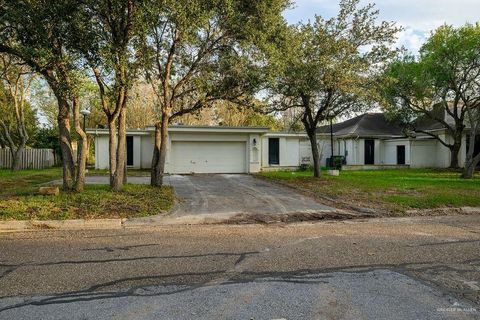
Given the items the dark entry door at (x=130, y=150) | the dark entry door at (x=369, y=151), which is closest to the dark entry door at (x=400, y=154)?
the dark entry door at (x=369, y=151)

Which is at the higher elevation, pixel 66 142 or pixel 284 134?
pixel 284 134

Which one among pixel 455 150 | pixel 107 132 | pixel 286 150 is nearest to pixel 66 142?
pixel 107 132

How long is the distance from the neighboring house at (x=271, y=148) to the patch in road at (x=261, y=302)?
18.0 m

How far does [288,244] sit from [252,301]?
2.82 m

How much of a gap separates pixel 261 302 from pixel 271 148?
2285 cm

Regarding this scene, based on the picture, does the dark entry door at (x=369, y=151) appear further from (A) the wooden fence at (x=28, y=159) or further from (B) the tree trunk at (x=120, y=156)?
(A) the wooden fence at (x=28, y=159)

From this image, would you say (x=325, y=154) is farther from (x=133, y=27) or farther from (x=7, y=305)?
(x=7, y=305)

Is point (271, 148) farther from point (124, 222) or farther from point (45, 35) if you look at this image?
point (45, 35)

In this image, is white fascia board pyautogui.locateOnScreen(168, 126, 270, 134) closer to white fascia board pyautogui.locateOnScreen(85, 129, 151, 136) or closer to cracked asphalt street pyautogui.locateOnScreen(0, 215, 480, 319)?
white fascia board pyautogui.locateOnScreen(85, 129, 151, 136)

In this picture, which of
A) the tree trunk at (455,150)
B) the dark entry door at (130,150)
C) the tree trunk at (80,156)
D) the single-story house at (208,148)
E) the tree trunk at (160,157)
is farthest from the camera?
the tree trunk at (455,150)

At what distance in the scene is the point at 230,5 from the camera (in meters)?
10.8

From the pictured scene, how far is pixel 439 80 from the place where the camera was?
2283cm

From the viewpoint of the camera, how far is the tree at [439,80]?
2180cm

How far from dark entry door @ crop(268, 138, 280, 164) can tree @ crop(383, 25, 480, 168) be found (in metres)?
7.60
